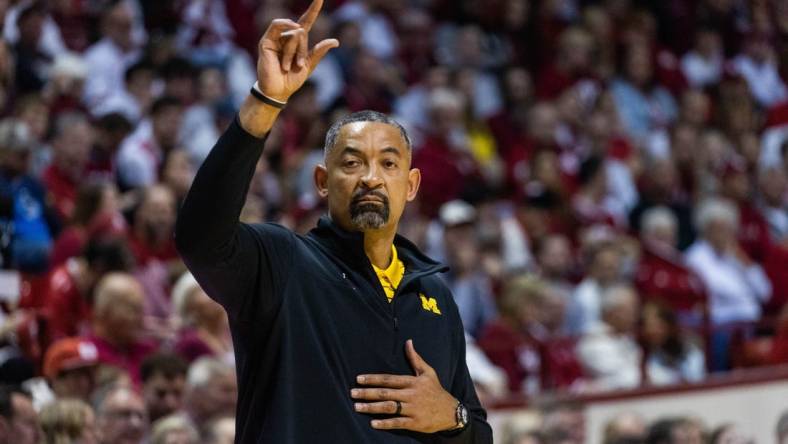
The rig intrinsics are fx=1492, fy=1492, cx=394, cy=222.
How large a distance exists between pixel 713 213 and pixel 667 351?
1796 millimetres

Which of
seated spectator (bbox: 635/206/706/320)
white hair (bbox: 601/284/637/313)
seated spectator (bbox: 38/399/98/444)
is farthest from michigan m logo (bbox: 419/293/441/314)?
seated spectator (bbox: 635/206/706/320)

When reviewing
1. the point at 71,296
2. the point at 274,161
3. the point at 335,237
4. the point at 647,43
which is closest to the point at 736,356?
the point at 274,161

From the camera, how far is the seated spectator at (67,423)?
17.3 ft

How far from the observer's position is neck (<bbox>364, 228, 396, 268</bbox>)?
3455 mm

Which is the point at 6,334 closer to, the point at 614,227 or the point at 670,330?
the point at 670,330

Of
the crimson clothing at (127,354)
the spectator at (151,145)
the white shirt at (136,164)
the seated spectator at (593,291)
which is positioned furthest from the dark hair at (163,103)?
the seated spectator at (593,291)

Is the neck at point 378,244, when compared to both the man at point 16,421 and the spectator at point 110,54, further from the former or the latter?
the spectator at point 110,54

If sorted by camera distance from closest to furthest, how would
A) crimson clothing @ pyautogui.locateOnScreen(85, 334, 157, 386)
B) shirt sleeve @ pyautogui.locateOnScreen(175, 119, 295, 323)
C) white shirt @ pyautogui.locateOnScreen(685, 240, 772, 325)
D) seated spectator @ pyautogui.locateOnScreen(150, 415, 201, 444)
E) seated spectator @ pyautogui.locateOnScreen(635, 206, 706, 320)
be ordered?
shirt sleeve @ pyautogui.locateOnScreen(175, 119, 295, 323)
seated spectator @ pyautogui.locateOnScreen(150, 415, 201, 444)
crimson clothing @ pyautogui.locateOnScreen(85, 334, 157, 386)
seated spectator @ pyautogui.locateOnScreen(635, 206, 706, 320)
white shirt @ pyautogui.locateOnScreen(685, 240, 772, 325)

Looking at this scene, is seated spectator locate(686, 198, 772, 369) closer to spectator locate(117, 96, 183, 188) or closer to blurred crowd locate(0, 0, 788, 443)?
blurred crowd locate(0, 0, 788, 443)

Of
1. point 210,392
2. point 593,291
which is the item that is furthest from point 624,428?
point 210,392

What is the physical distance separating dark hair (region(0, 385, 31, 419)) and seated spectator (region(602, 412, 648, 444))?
3109mm

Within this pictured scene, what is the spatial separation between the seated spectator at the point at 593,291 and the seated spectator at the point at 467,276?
1.77 feet

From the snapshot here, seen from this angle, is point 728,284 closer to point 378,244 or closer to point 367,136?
point 378,244

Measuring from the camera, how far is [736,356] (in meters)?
8.93
